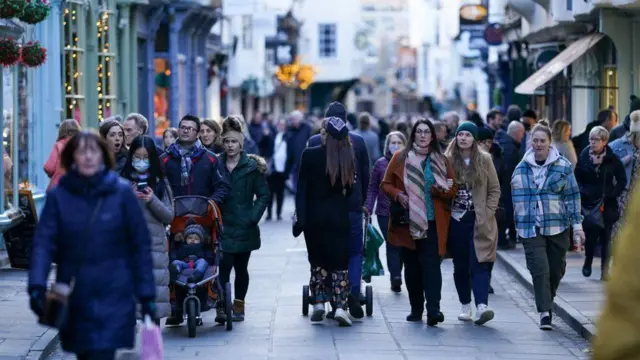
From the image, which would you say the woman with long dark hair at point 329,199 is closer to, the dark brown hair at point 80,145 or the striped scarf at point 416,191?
the striped scarf at point 416,191

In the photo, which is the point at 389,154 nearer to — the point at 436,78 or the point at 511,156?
the point at 511,156

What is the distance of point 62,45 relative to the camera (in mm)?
22562

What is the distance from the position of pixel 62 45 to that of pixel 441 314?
1140cm

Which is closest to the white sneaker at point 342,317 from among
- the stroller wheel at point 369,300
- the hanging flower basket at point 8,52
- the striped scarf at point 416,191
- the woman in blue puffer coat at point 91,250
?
the stroller wheel at point 369,300

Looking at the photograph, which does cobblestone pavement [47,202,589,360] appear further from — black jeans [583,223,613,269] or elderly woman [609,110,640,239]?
elderly woman [609,110,640,239]

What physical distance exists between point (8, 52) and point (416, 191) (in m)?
4.43

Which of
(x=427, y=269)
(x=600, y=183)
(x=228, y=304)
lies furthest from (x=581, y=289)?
(x=228, y=304)

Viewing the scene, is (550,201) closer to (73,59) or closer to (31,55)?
(31,55)

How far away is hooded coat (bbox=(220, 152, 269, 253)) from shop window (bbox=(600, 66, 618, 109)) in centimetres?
1293

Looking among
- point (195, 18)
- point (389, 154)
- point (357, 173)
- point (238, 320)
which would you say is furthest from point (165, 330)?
point (195, 18)

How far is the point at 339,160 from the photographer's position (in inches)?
498

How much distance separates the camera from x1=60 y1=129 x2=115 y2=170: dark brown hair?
24.1ft

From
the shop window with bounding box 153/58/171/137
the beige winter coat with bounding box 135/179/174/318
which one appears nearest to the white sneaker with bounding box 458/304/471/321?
the beige winter coat with bounding box 135/179/174/318

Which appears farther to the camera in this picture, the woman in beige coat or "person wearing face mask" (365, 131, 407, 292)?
"person wearing face mask" (365, 131, 407, 292)
